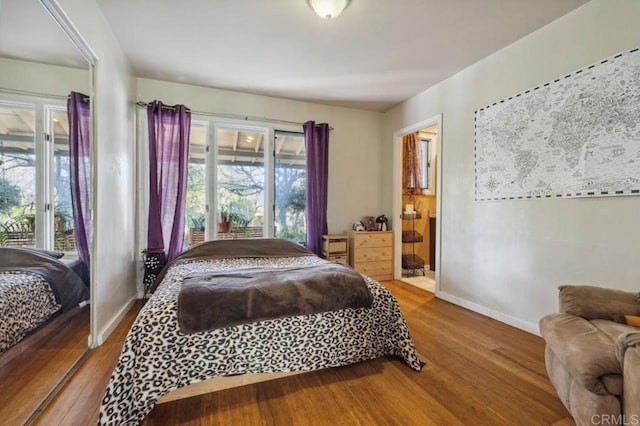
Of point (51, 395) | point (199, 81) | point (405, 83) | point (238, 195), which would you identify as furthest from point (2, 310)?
point (405, 83)

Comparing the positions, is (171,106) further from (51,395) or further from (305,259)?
(51,395)

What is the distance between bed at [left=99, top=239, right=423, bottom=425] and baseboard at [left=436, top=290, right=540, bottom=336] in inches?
50.8

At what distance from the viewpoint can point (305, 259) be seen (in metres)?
2.91

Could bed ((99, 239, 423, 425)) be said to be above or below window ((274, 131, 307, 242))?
below

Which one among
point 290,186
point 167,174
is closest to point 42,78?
point 167,174

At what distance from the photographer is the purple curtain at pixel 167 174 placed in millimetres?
3336

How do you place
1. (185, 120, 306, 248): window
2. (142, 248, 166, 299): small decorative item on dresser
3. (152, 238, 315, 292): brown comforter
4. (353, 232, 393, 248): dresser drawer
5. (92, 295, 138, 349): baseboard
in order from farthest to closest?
(353, 232, 393, 248): dresser drawer
(185, 120, 306, 248): window
(142, 248, 166, 299): small decorative item on dresser
(152, 238, 315, 292): brown comforter
(92, 295, 138, 349): baseboard

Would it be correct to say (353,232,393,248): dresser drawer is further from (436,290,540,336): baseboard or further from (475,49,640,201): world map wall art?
(475,49,640,201): world map wall art

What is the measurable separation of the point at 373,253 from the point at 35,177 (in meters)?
3.61

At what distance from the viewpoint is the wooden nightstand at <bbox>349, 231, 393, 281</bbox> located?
4.10 m

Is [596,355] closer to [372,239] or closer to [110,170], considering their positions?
[372,239]

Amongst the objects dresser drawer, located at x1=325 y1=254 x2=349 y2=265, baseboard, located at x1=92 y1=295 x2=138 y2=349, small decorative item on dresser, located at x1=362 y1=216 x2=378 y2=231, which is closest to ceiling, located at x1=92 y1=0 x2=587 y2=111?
small decorative item on dresser, located at x1=362 y1=216 x2=378 y2=231

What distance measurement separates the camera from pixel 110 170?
2.47 metres

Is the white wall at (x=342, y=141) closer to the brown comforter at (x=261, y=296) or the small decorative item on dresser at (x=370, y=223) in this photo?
the small decorative item on dresser at (x=370, y=223)
